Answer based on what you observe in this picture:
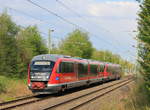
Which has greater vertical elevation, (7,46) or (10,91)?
(7,46)

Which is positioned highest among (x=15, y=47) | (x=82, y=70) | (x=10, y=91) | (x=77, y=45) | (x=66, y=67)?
(x=77, y=45)

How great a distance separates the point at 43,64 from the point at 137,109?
27.3 ft

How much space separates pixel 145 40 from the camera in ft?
33.3

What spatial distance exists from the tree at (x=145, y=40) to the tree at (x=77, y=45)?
38.6 m

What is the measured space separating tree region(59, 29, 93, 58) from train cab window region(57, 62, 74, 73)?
2819 cm

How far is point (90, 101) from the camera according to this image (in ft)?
56.1

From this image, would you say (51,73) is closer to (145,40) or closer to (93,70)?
(145,40)

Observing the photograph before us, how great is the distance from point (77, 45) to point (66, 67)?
34.0m

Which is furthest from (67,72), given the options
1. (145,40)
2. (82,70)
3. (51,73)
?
(145,40)

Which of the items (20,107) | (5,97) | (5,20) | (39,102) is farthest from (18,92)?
(5,20)

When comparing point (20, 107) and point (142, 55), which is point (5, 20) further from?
point (142, 55)

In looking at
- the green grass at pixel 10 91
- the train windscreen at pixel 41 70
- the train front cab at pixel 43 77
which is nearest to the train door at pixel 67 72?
the train front cab at pixel 43 77

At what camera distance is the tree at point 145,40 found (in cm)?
1003

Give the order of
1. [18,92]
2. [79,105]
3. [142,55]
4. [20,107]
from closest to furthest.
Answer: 1. [142,55]
2. [20,107]
3. [79,105]
4. [18,92]
